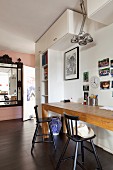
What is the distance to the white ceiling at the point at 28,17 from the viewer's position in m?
2.28

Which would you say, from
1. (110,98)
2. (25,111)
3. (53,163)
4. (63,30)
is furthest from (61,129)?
(63,30)

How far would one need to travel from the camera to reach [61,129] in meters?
3.26

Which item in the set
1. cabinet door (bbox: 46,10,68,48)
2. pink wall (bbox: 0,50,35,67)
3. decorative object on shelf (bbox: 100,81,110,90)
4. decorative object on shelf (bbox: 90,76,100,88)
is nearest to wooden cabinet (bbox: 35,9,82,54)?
cabinet door (bbox: 46,10,68,48)

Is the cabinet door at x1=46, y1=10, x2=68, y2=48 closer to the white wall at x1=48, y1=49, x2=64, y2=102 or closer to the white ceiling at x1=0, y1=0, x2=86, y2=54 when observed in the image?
the white ceiling at x1=0, y1=0, x2=86, y2=54

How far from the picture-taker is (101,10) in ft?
5.51

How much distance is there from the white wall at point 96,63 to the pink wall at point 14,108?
2919 millimetres

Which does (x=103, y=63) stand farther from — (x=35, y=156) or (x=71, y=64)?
(x=35, y=156)

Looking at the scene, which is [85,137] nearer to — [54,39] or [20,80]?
[54,39]

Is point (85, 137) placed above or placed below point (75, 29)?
below

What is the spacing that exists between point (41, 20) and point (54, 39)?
0.51 meters

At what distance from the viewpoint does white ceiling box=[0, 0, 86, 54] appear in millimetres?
2275

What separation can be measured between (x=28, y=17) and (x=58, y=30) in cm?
69

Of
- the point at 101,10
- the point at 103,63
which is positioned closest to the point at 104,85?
the point at 103,63

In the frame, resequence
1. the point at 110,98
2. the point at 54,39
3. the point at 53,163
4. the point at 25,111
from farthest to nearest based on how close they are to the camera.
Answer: the point at 25,111
the point at 54,39
the point at 110,98
the point at 53,163
